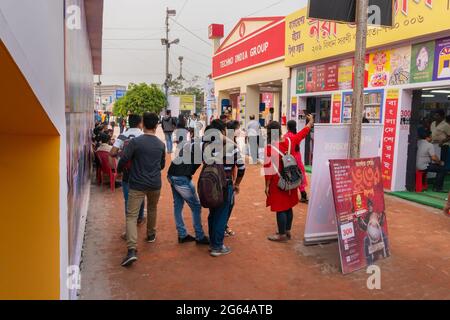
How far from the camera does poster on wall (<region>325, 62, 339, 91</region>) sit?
9890 millimetres

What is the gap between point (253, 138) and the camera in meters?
13.1

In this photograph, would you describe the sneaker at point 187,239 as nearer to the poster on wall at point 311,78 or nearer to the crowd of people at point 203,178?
the crowd of people at point 203,178

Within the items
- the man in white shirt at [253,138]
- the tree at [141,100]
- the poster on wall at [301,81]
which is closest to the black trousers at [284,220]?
the poster on wall at [301,81]

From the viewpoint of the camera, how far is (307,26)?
35.9 ft

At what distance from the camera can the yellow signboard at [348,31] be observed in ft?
22.7

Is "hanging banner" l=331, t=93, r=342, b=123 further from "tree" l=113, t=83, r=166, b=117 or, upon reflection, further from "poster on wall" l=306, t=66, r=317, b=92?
"tree" l=113, t=83, r=166, b=117

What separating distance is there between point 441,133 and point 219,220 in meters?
6.31

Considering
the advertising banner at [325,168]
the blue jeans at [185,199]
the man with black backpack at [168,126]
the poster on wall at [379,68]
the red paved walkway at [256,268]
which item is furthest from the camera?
the man with black backpack at [168,126]

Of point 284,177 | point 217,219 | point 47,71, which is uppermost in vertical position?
point 47,71

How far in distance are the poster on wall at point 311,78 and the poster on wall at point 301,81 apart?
200mm

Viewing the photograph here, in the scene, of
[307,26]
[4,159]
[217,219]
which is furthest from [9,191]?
[307,26]

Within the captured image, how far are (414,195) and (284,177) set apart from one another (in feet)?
13.5

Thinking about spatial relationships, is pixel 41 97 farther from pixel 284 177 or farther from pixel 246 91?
pixel 246 91

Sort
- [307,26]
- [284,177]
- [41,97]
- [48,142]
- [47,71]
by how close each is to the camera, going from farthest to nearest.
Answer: [307,26] < [284,177] < [48,142] < [47,71] < [41,97]
